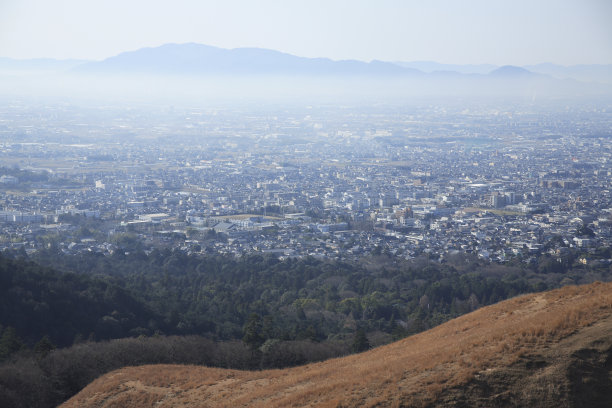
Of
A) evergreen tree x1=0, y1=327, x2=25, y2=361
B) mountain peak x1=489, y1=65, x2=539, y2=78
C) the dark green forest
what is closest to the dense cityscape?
the dark green forest

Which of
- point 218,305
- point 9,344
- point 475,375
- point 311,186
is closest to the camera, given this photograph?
point 475,375

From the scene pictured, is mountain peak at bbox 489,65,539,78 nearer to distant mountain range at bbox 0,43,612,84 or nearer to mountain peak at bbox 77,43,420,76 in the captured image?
distant mountain range at bbox 0,43,612,84

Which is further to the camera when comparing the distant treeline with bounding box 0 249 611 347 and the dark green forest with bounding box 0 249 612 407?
the distant treeline with bounding box 0 249 611 347

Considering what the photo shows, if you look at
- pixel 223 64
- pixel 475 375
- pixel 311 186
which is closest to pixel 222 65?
pixel 223 64

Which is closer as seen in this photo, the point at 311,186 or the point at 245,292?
the point at 245,292

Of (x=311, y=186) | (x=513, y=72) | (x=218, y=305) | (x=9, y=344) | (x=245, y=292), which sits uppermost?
(x=513, y=72)

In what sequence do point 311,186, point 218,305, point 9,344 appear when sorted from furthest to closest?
point 311,186 → point 218,305 → point 9,344

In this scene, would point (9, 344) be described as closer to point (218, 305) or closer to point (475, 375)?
point (218, 305)
